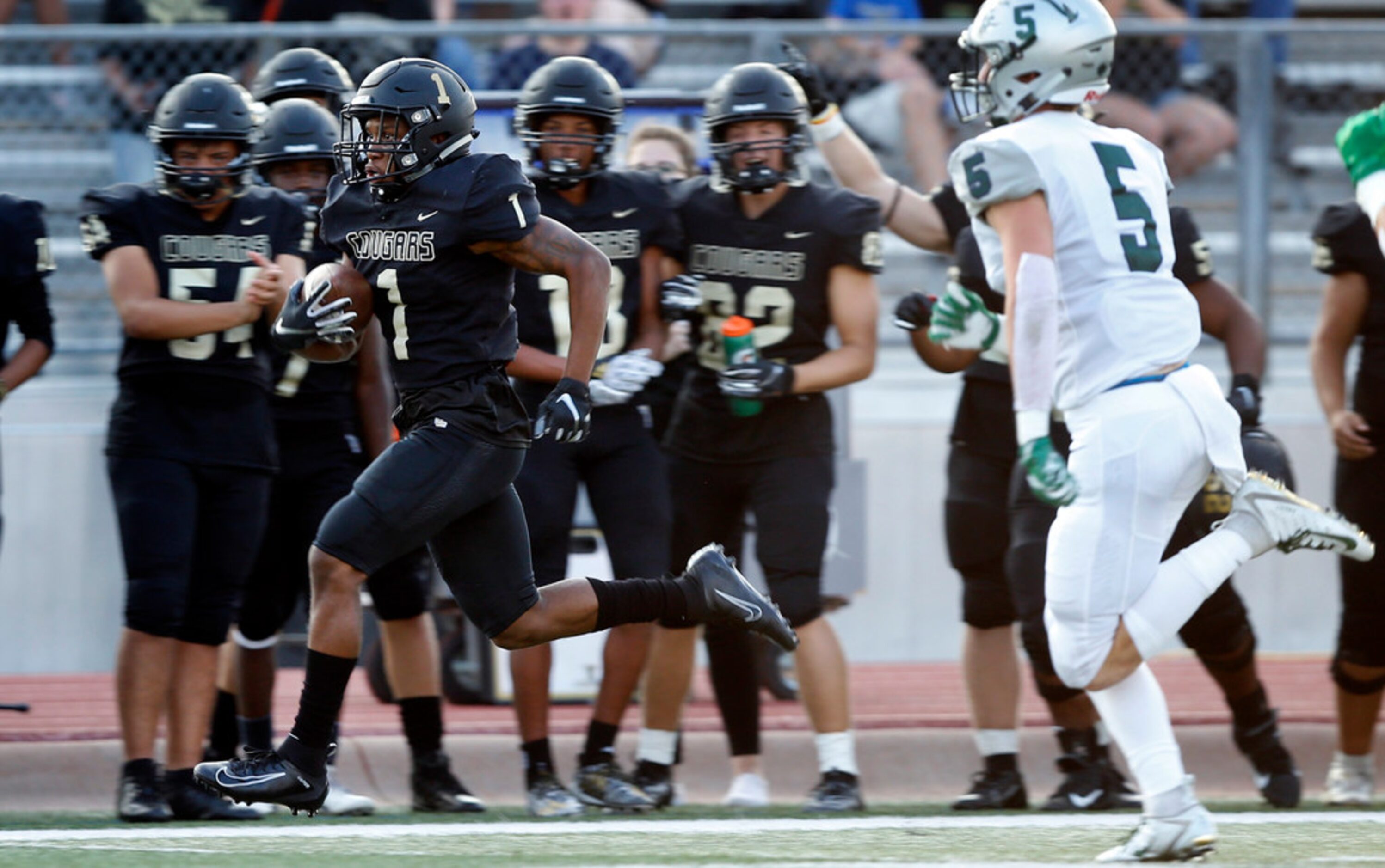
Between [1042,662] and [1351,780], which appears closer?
[1042,662]

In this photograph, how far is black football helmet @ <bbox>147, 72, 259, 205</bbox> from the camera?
4898 millimetres

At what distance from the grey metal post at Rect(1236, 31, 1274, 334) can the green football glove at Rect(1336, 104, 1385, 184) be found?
10.1 ft

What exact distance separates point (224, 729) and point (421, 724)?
0.64 meters

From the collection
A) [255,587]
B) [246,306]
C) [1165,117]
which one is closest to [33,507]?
[255,587]

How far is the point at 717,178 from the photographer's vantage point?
5.29 metres

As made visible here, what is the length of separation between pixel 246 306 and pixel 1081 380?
2.11 meters

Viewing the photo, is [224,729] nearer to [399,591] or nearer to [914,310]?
[399,591]

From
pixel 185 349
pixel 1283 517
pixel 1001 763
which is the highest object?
pixel 185 349

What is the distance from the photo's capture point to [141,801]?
15.9 feet

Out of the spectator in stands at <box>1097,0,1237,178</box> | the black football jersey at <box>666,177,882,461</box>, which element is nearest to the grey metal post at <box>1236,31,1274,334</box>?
the spectator in stands at <box>1097,0,1237,178</box>

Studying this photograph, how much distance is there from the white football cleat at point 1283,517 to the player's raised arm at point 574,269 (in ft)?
4.45

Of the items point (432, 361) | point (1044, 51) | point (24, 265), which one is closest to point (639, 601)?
point (432, 361)

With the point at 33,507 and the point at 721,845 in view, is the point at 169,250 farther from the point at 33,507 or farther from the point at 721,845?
the point at 33,507

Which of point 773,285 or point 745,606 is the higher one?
point 773,285
